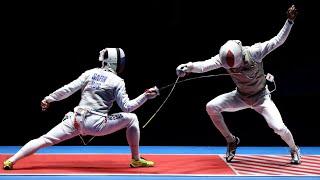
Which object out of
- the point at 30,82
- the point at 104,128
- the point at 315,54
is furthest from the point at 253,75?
the point at 30,82

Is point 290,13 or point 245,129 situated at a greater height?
point 290,13

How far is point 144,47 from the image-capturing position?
6.75 metres

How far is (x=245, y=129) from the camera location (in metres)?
6.94

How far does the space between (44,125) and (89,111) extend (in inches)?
91.3

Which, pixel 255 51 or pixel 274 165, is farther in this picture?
pixel 274 165

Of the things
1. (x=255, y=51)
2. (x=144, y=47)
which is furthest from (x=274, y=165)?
(x=144, y=47)

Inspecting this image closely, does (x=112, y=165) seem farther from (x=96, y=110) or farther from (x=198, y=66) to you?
(x=198, y=66)

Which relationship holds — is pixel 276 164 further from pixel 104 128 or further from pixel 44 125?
pixel 44 125

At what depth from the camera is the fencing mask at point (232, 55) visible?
4863 millimetres

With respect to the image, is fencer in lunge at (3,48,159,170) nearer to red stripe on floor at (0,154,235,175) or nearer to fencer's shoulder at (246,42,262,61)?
red stripe on floor at (0,154,235,175)

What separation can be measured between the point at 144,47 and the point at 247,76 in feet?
6.54

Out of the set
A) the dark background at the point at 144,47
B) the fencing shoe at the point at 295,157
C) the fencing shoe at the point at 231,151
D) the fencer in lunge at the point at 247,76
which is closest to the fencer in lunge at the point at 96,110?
the fencer in lunge at the point at 247,76

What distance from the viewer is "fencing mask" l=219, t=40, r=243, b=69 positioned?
4.86 meters

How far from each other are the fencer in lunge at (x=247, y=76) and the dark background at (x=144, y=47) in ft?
4.89
